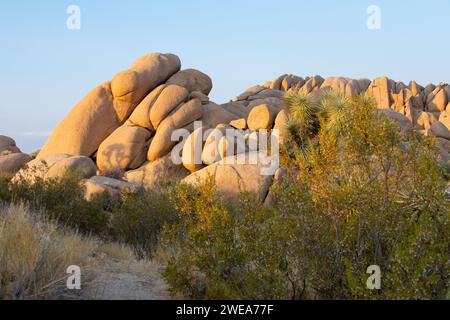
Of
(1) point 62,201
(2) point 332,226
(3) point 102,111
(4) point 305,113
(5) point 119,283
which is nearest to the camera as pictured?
(2) point 332,226

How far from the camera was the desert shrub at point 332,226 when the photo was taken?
5.95 metres

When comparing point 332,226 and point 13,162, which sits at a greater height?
point 332,226

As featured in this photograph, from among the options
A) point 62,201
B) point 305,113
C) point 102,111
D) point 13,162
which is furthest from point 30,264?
point 102,111

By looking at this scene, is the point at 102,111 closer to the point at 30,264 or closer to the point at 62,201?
the point at 62,201

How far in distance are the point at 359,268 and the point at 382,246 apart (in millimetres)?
661

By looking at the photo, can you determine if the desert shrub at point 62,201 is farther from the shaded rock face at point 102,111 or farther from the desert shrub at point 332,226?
the shaded rock face at point 102,111

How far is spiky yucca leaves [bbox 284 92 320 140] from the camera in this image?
84.5 feet

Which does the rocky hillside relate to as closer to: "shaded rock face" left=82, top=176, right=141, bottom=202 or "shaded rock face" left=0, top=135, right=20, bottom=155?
"shaded rock face" left=82, top=176, right=141, bottom=202

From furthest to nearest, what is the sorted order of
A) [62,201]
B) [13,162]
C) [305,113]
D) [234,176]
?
[13,162] → [305,113] → [234,176] → [62,201]

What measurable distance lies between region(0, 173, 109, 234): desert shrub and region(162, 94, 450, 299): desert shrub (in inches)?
248

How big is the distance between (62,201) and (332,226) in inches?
371

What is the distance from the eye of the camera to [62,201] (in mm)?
14031
